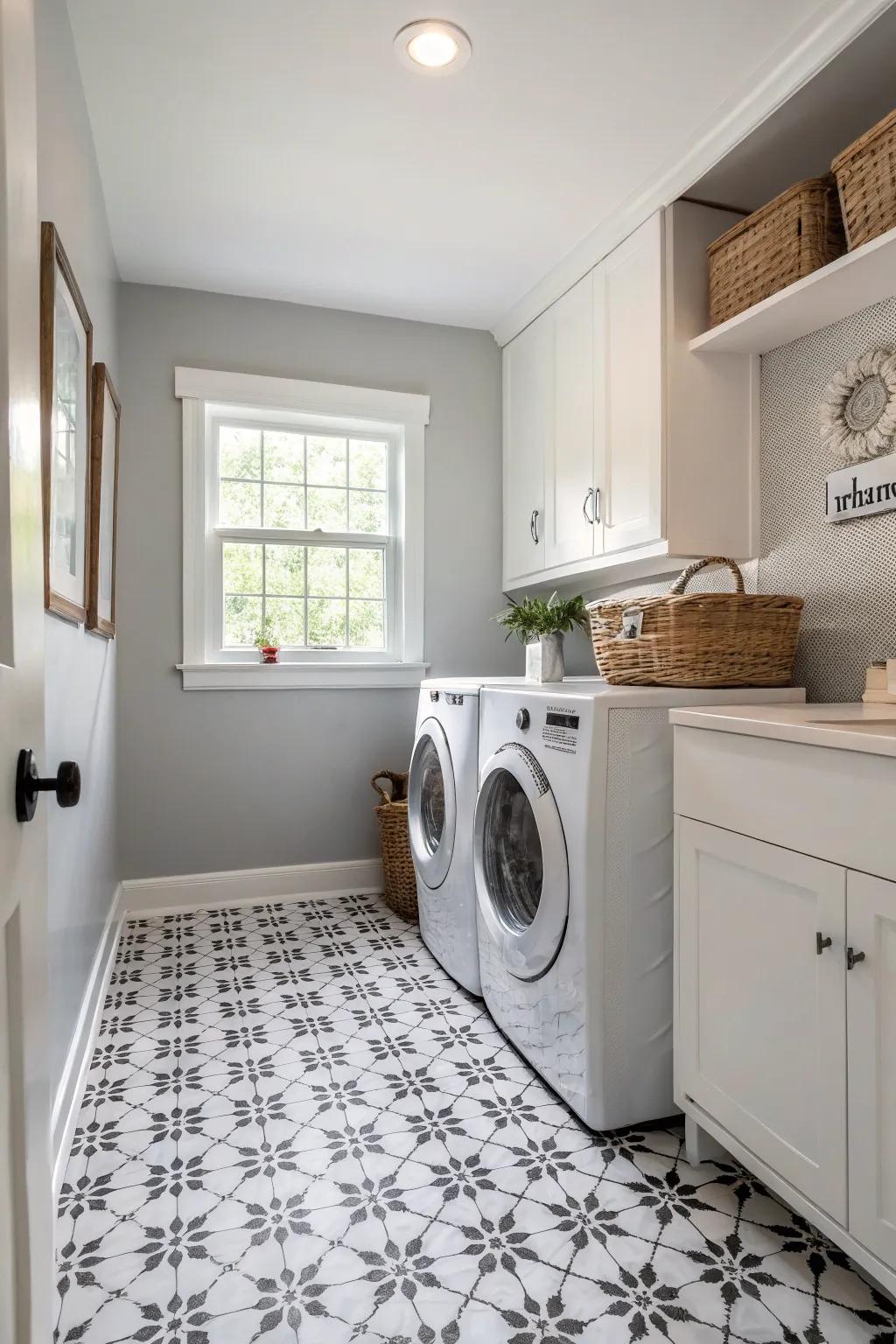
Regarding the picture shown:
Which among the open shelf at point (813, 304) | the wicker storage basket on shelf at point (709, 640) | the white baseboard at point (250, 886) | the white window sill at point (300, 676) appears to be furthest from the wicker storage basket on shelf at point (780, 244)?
the white baseboard at point (250, 886)

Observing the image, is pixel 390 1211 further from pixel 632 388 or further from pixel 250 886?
pixel 632 388

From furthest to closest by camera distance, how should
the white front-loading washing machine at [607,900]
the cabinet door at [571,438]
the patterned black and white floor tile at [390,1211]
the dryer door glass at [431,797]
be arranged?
the cabinet door at [571,438] < the dryer door glass at [431,797] < the white front-loading washing machine at [607,900] < the patterned black and white floor tile at [390,1211]

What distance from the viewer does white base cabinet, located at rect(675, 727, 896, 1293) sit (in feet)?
3.66

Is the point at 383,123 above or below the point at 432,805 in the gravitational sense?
above

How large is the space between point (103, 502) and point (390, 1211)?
2026mm

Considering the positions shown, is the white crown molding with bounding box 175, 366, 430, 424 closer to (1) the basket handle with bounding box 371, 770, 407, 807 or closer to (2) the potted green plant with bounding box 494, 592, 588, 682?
(2) the potted green plant with bounding box 494, 592, 588, 682

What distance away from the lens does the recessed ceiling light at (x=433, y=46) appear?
176 cm

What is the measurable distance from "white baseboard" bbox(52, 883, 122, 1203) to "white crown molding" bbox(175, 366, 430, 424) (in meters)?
1.95

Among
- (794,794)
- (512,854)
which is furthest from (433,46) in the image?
(512,854)

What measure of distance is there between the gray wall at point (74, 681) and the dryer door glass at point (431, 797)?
1.01m

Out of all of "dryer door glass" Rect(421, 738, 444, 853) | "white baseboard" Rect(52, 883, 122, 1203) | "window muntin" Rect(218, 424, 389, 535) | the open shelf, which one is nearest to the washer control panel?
"dryer door glass" Rect(421, 738, 444, 853)

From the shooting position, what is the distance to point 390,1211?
57.0 inches

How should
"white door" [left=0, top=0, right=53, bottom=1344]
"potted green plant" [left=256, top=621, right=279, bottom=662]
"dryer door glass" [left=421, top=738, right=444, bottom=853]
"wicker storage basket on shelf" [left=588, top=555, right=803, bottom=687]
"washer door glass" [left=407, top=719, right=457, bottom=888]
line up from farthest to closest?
"potted green plant" [left=256, top=621, right=279, bottom=662] < "dryer door glass" [left=421, top=738, right=444, bottom=853] < "washer door glass" [left=407, top=719, right=457, bottom=888] < "wicker storage basket on shelf" [left=588, top=555, right=803, bottom=687] < "white door" [left=0, top=0, right=53, bottom=1344]

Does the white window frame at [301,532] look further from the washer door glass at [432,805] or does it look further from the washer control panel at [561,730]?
the washer control panel at [561,730]
